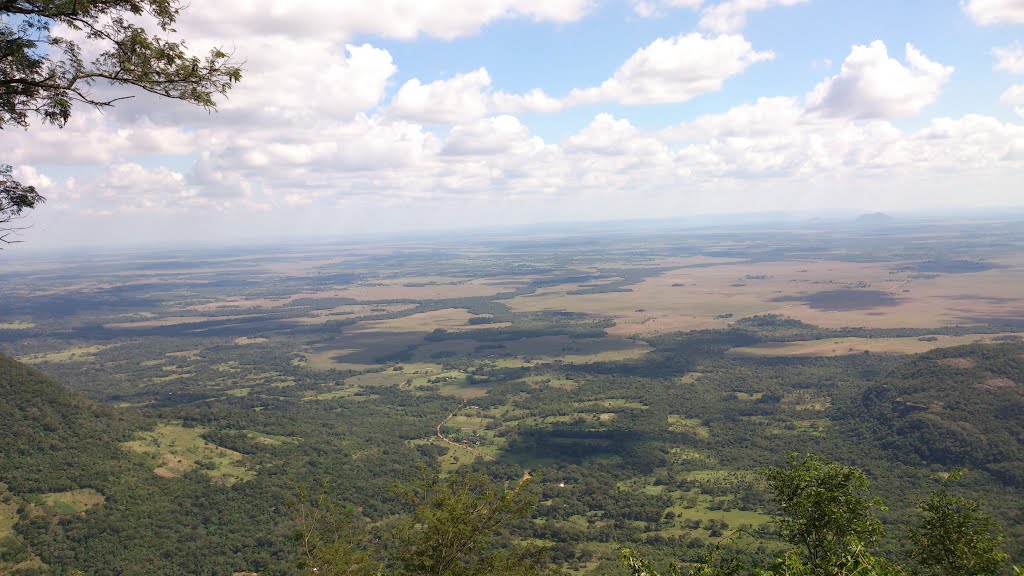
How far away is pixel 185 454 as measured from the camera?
120 metres

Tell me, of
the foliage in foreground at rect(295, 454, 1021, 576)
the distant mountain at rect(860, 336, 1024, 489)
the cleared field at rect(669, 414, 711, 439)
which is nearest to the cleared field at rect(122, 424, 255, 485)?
the foliage in foreground at rect(295, 454, 1021, 576)

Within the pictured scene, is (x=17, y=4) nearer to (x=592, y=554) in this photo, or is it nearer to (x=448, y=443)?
(x=592, y=554)

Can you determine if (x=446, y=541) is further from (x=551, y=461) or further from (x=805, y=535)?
(x=551, y=461)

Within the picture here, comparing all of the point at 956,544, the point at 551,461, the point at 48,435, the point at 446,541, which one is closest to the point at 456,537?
the point at 446,541

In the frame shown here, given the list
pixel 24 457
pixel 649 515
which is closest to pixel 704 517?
pixel 649 515

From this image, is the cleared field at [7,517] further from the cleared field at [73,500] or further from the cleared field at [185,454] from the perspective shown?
the cleared field at [185,454]

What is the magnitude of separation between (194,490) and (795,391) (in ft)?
516

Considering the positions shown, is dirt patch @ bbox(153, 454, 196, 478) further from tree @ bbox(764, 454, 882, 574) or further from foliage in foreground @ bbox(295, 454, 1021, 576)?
tree @ bbox(764, 454, 882, 574)

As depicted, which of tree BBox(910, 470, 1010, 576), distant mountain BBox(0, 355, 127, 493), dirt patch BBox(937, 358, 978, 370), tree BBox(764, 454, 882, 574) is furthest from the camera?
dirt patch BBox(937, 358, 978, 370)

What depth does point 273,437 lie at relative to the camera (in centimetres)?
14088

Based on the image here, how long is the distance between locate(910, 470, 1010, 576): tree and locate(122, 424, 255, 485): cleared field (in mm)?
114816

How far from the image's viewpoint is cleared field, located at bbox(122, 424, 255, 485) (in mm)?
114000

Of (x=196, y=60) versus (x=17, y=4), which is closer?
(x=17, y=4)

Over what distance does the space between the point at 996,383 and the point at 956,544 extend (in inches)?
5503
